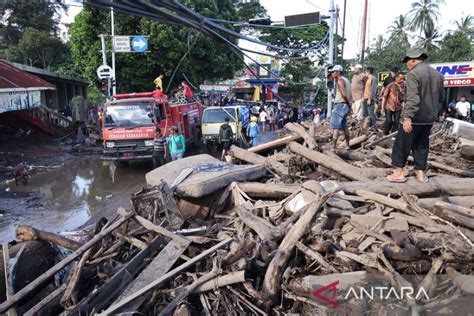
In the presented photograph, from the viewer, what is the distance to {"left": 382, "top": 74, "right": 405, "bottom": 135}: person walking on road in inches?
340

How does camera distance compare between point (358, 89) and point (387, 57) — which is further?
Answer: point (387, 57)

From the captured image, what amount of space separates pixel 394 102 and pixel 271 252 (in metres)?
6.26

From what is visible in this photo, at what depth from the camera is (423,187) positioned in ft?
15.5

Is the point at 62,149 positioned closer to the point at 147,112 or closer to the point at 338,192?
the point at 147,112

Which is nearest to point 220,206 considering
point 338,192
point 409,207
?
point 338,192

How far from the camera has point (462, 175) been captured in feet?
18.2

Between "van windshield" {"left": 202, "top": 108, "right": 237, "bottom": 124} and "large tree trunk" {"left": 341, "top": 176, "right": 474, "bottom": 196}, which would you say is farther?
"van windshield" {"left": 202, "top": 108, "right": 237, "bottom": 124}

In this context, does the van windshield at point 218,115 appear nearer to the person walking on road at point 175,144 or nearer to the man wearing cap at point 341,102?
the person walking on road at point 175,144

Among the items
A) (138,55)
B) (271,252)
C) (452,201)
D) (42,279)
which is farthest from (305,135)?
(138,55)

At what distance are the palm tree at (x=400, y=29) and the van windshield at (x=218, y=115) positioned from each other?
115 feet

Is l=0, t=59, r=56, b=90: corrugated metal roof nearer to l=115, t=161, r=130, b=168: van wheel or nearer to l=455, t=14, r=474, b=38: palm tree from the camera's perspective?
l=115, t=161, r=130, b=168: van wheel

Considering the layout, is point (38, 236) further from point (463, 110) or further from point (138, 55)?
point (138, 55)

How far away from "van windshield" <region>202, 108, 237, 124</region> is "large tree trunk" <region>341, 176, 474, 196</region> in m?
12.3

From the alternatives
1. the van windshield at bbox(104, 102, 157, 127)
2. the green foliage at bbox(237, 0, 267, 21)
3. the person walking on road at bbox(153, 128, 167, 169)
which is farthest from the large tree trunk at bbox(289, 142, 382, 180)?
the green foliage at bbox(237, 0, 267, 21)
